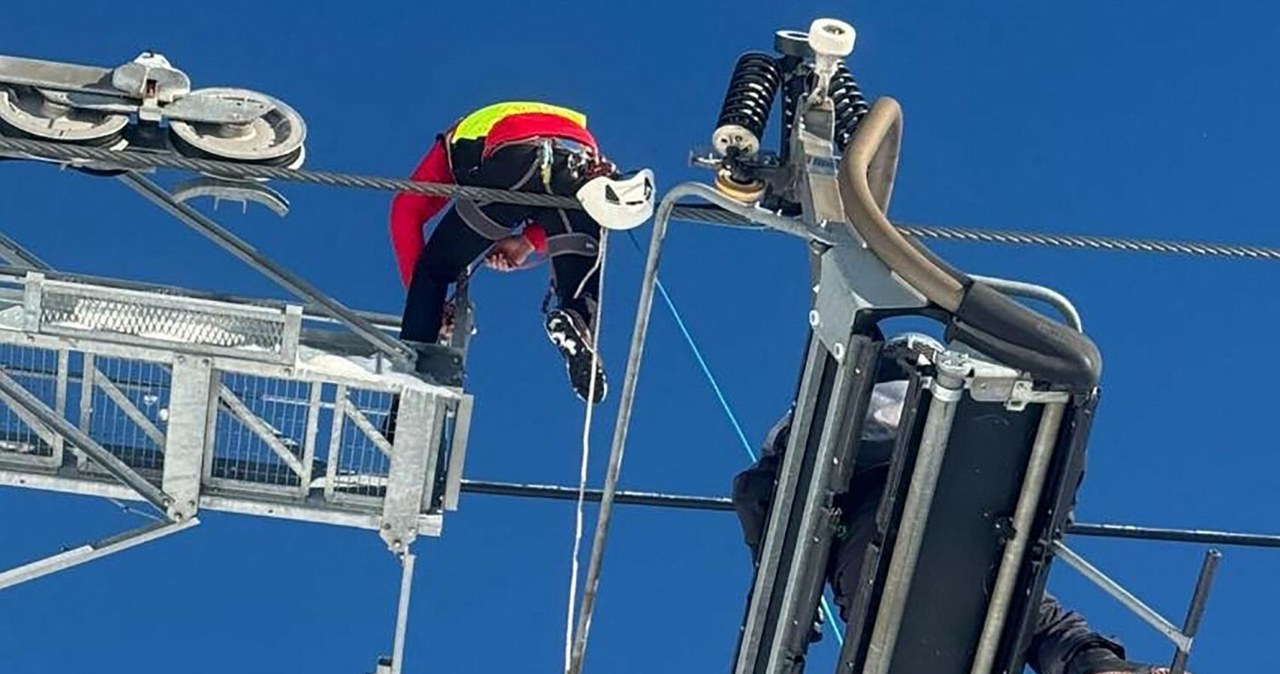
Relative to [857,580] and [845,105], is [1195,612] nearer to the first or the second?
[857,580]

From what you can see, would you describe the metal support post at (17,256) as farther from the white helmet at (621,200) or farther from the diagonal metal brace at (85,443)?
the white helmet at (621,200)

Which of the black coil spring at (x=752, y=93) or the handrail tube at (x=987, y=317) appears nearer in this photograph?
the handrail tube at (x=987, y=317)

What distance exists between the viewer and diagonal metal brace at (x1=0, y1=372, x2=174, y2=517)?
22.4 feet

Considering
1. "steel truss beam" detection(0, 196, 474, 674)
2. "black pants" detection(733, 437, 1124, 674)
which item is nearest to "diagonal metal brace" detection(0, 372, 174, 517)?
"steel truss beam" detection(0, 196, 474, 674)

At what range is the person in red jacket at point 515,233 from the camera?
27.0 ft

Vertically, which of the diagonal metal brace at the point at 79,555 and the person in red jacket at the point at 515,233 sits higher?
the person in red jacket at the point at 515,233

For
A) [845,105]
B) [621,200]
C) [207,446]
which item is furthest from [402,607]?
[845,105]

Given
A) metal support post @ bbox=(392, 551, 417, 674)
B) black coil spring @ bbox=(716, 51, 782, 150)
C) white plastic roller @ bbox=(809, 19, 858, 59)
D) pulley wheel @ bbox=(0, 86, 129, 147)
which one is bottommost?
metal support post @ bbox=(392, 551, 417, 674)

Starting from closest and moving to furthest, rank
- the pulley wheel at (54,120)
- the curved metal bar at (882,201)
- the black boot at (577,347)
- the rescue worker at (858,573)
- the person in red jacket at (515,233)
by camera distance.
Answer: the curved metal bar at (882,201) → the rescue worker at (858,573) → the pulley wheel at (54,120) → the person in red jacket at (515,233) → the black boot at (577,347)

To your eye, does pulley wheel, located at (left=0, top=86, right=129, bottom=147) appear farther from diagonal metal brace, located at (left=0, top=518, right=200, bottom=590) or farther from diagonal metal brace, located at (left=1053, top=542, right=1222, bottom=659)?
diagonal metal brace, located at (left=1053, top=542, right=1222, bottom=659)

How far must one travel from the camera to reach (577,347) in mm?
8445

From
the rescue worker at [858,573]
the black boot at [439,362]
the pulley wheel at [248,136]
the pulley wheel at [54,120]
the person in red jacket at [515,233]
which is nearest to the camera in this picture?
the rescue worker at [858,573]

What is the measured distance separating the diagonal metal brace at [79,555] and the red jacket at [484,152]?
1.74 metres

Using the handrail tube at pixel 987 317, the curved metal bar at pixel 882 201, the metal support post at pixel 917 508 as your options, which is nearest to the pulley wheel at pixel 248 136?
the curved metal bar at pixel 882 201
